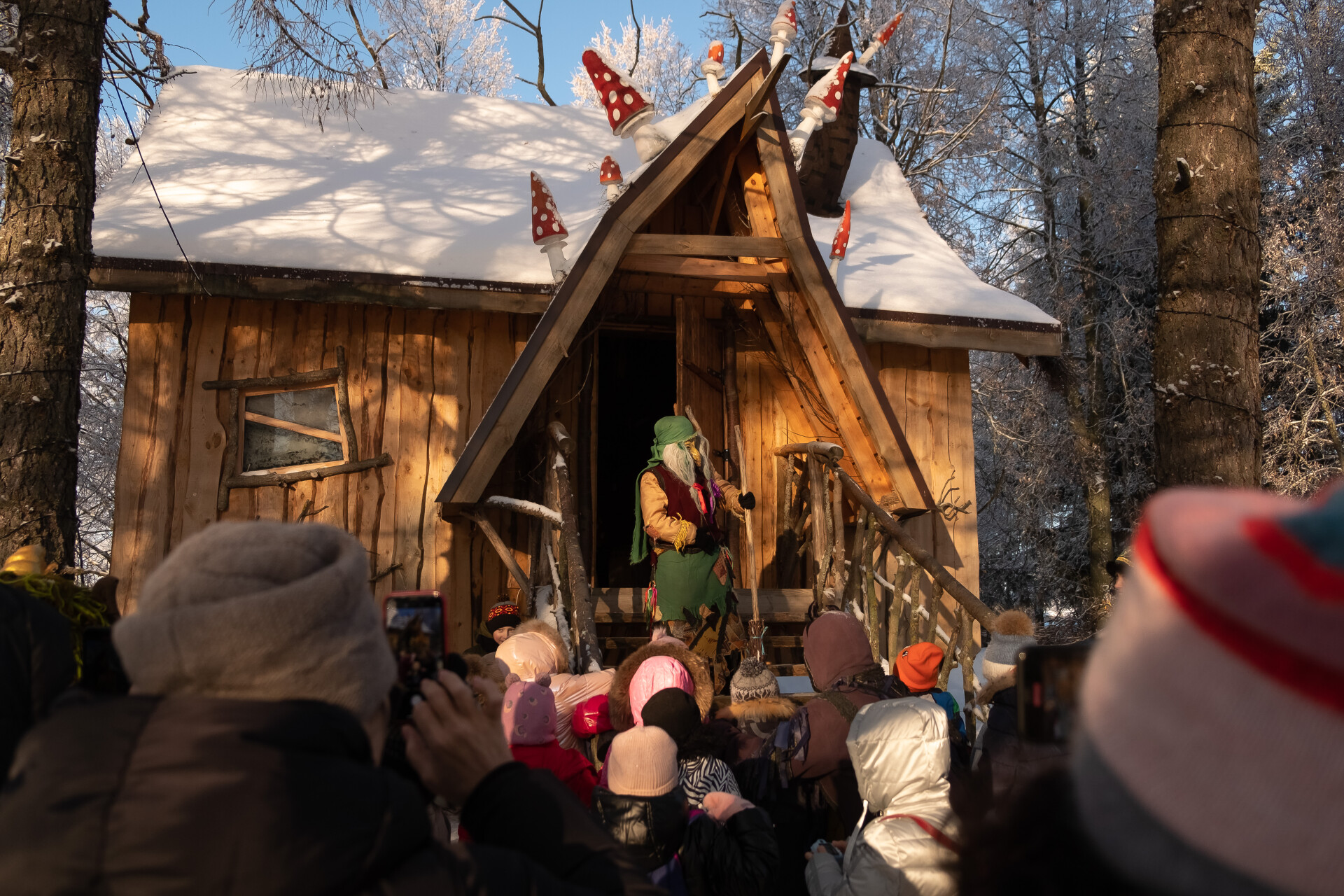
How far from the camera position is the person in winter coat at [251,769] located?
108 centimetres

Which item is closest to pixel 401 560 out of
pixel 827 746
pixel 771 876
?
pixel 827 746

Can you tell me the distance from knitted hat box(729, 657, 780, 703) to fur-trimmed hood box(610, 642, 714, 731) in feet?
1.29

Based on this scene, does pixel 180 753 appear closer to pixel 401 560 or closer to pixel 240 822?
pixel 240 822

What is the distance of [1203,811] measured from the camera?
707 mm

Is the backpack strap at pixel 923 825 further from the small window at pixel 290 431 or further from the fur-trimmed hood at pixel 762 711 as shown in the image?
the small window at pixel 290 431

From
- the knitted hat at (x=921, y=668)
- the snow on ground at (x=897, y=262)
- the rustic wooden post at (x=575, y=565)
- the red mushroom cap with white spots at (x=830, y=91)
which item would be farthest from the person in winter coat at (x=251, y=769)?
the snow on ground at (x=897, y=262)

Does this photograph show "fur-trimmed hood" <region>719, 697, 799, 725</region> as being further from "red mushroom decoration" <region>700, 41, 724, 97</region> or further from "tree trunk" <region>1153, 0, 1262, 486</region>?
"red mushroom decoration" <region>700, 41, 724, 97</region>

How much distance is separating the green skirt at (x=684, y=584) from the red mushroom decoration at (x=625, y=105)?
96.0 inches

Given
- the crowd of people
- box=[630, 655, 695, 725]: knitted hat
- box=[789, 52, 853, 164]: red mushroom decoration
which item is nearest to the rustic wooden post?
box=[630, 655, 695, 725]: knitted hat

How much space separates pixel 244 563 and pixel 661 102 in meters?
24.5

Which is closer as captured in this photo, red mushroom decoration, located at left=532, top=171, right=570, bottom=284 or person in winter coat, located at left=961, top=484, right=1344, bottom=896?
person in winter coat, located at left=961, top=484, right=1344, bottom=896

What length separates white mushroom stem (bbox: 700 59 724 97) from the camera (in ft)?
20.0

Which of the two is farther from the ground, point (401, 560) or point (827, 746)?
point (401, 560)

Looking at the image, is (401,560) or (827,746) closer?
(827,746)
